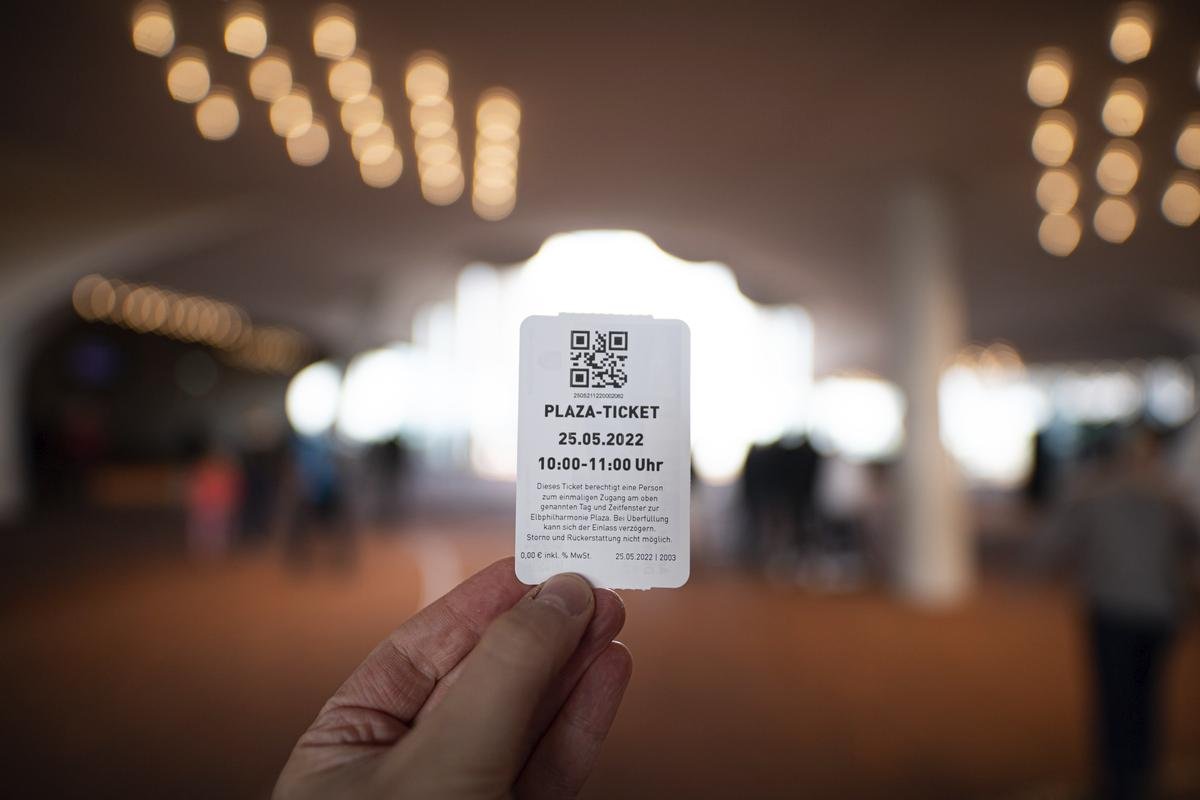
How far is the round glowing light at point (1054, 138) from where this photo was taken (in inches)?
202

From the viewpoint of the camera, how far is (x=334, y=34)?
13.7 ft

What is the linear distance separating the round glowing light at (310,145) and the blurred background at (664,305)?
0.13 feet

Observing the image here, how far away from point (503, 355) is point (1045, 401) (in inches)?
1000

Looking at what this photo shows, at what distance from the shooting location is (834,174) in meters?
6.43

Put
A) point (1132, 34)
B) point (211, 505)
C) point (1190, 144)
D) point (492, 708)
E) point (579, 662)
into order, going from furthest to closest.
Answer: point (211, 505) → point (1190, 144) → point (1132, 34) → point (579, 662) → point (492, 708)

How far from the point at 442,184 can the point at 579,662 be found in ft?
21.4

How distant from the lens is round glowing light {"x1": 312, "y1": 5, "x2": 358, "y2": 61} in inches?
155

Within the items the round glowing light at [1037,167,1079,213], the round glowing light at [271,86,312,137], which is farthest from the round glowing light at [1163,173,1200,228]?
the round glowing light at [271,86,312,137]

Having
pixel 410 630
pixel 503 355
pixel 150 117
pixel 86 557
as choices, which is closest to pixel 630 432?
pixel 503 355

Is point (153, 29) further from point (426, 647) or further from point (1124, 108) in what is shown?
point (1124, 108)

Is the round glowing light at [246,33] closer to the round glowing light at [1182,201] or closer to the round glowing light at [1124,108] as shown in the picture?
the round glowing light at [1124,108]

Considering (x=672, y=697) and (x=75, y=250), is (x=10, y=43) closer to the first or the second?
(x=75, y=250)

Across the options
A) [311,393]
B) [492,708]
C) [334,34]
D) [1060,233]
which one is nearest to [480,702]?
[492,708]

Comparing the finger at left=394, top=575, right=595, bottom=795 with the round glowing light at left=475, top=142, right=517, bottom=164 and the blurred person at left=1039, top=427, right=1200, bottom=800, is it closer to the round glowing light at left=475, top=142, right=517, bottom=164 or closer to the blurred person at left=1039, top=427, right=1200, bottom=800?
the blurred person at left=1039, top=427, right=1200, bottom=800
